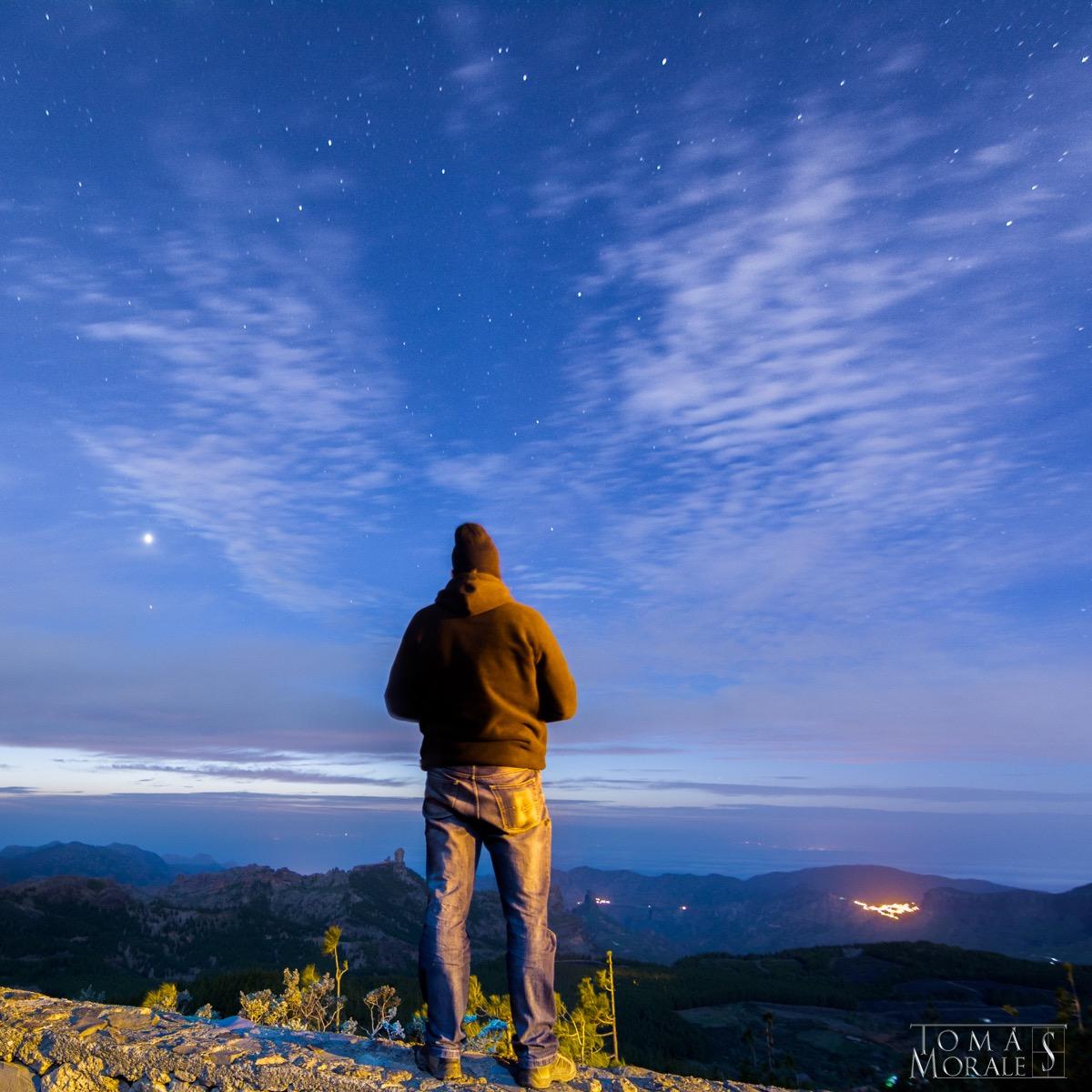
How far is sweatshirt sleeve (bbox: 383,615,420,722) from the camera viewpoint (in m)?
4.36

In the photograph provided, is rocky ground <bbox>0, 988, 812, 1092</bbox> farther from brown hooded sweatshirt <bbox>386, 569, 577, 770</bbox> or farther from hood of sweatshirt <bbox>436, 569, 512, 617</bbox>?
hood of sweatshirt <bbox>436, 569, 512, 617</bbox>

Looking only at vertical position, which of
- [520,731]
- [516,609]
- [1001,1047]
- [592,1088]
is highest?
[516,609]

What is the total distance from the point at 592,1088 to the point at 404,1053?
1102 millimetres

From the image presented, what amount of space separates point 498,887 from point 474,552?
6.09 feet

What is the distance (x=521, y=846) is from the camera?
4047 millimetres

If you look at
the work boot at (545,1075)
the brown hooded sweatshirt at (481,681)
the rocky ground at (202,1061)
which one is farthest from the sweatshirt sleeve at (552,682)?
the rocky ground at (202,1061)

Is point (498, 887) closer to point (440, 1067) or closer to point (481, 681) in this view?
point (440, 1067)

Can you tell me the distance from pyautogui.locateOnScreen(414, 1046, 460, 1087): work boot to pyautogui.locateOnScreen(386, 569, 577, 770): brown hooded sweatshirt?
1.41m

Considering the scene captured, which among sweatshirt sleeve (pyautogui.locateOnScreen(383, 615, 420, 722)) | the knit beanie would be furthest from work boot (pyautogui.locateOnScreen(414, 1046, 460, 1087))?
the knit beanie

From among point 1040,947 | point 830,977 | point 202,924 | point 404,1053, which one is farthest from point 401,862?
point 404,1053

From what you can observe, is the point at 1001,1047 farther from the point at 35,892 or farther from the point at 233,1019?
the point at 35,892

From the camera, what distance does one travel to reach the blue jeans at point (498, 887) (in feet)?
12.6
